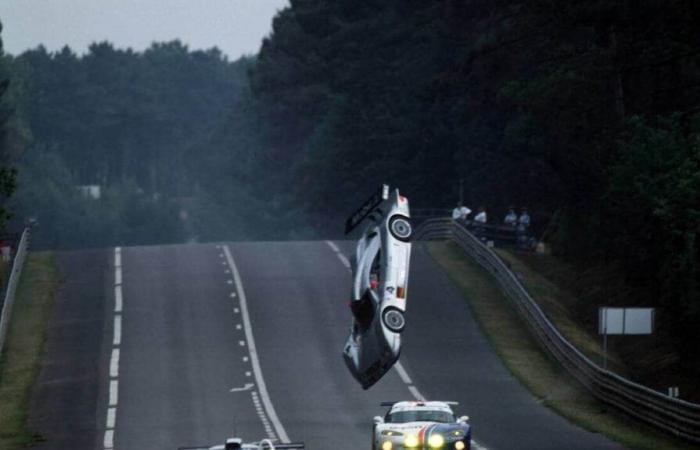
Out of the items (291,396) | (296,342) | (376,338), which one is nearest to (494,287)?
(296,342)

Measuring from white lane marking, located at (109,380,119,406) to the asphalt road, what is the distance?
0.03 meters

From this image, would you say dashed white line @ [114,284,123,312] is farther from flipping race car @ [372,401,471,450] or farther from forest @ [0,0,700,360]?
flipping race car @ [372,401,471,450]

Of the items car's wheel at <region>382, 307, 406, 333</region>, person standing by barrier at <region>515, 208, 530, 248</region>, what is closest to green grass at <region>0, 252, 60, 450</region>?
car's wheel at <region>382, 307, 406, 333</region>

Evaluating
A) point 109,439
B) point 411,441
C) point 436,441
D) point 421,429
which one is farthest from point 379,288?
point 109,439

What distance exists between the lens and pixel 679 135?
6256cm

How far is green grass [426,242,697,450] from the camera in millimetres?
44500

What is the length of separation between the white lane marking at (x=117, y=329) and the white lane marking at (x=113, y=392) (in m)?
5.77

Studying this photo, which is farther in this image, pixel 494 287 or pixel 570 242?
pixel 570 242

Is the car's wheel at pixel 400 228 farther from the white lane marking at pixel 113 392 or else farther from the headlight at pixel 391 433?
the white lane marking at pixel 113 392

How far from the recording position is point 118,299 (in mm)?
64625

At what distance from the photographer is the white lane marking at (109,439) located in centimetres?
4207

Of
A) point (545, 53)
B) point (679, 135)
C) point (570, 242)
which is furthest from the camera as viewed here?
point (545, 53)

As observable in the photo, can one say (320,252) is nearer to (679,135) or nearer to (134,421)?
(679,135)

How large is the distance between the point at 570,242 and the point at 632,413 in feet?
98.3
